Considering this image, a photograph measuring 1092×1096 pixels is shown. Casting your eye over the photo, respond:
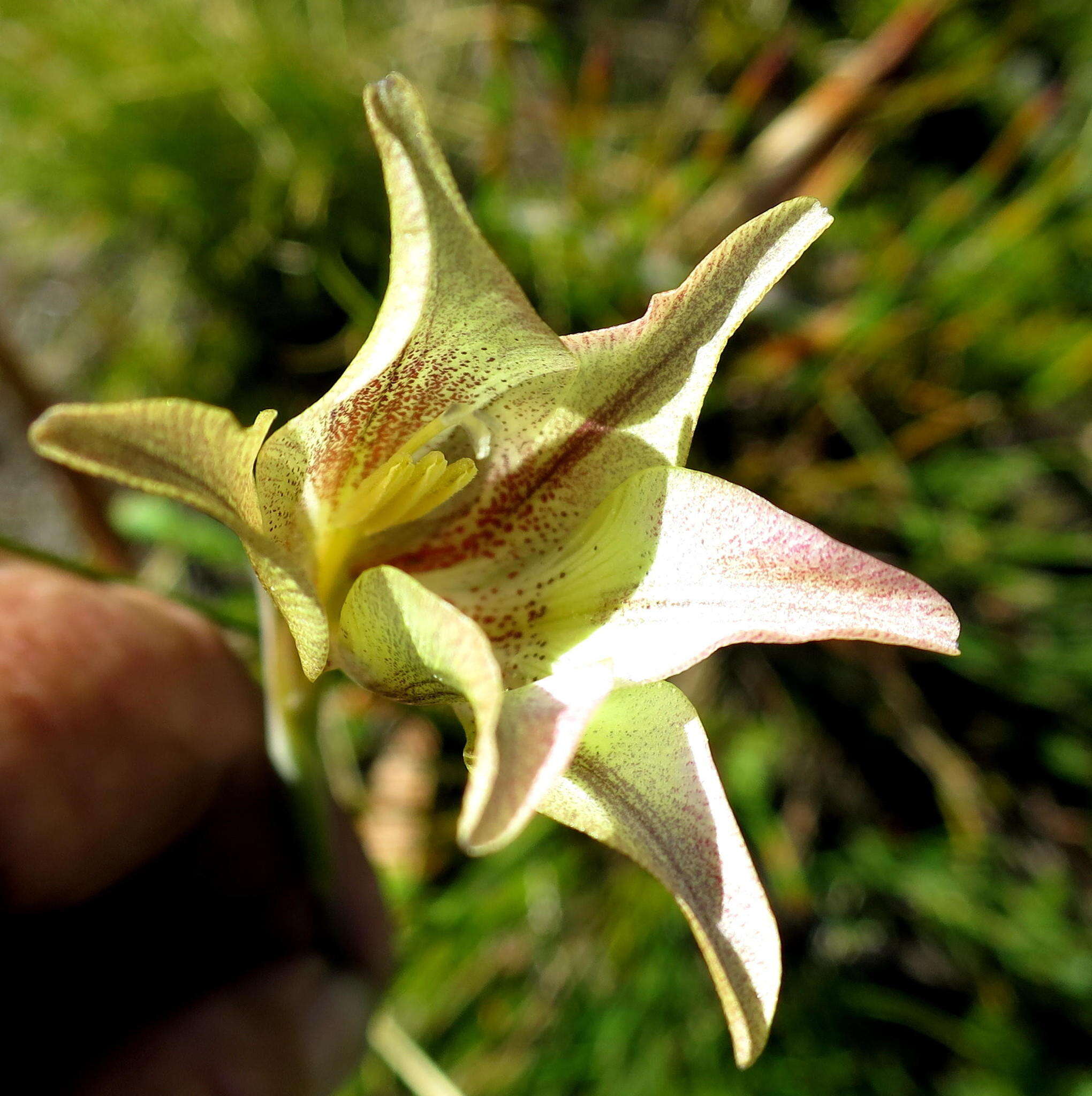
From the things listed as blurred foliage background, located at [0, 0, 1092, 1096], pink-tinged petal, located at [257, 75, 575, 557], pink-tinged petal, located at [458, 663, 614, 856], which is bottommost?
blurred foliage background, located at [0, 0, 1092, 1096]

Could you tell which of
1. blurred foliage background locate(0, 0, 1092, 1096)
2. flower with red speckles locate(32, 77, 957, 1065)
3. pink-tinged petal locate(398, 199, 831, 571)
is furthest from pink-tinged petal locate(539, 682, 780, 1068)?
blurred foliage background locate(0, 0, 1092, 1096)

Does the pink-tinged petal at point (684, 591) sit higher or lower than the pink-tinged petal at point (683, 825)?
higher

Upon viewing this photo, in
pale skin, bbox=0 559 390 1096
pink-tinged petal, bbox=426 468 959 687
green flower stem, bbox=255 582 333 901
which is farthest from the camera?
pale skin, bbox=0 559 390 1096

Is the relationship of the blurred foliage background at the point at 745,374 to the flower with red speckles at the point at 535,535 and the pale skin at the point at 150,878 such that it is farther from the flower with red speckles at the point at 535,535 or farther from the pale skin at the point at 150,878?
the flower with red speckles at the point at 535,535

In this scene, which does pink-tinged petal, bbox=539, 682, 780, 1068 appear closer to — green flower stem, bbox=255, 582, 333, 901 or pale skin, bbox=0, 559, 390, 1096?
green flower stem, bbox=255, 582, 333, 901

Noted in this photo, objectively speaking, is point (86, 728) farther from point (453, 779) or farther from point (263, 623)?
point (453, 779)

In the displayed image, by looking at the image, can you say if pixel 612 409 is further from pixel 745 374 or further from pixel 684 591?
pixel 745 374

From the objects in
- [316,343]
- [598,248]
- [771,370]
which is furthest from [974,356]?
[316,343]

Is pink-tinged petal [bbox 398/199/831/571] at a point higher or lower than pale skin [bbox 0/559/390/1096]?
higher

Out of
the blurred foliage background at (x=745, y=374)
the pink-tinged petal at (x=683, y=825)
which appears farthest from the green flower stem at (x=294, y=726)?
the blurred foliage background at (x=745, y=374)
